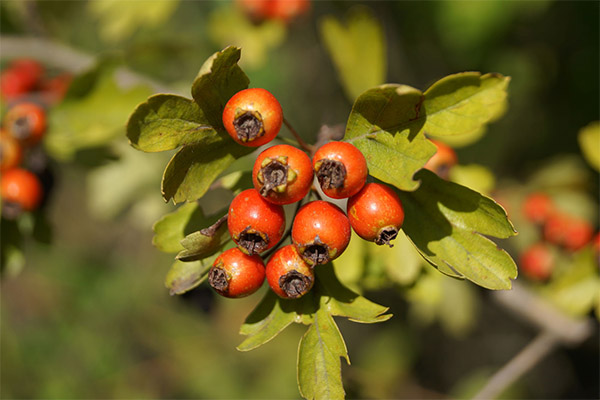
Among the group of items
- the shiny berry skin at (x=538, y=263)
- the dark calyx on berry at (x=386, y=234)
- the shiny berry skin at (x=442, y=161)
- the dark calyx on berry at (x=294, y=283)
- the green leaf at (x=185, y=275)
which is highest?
the green leaf at (x=185, y=275)

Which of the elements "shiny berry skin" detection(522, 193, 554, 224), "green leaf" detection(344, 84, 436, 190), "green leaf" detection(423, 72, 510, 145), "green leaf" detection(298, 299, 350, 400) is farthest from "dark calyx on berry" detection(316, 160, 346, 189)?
"shiny berry skin" detection(522, 193, 554, 224)

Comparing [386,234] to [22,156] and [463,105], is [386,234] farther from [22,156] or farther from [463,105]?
[22,156]

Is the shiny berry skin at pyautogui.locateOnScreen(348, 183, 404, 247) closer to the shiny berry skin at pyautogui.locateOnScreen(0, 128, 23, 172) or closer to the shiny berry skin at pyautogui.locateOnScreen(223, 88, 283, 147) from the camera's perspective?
the shiny berry skin at pyautogui.locateOnScreen(223, 88, 283, 147)

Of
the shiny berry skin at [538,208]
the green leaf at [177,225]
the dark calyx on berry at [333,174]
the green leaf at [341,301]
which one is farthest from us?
the shiny berry skin at [538,208]

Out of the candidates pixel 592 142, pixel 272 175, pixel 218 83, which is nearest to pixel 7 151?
pixel 218 83

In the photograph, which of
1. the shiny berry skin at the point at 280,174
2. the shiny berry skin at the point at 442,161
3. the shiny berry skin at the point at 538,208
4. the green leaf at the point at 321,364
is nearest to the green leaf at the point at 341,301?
the green leaf at the point at 321,364

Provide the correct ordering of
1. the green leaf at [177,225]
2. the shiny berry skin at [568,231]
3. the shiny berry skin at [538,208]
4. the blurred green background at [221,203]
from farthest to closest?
1. the blurred green background at [221,203]
2. the shiny berry skin at [538,208]
3. the shiny berry skin at [568,231]
4. the green leaf at [177,225]

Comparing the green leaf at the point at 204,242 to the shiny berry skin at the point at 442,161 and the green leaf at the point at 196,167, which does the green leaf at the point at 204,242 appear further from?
the shiny berry skin at the point at 442,161
